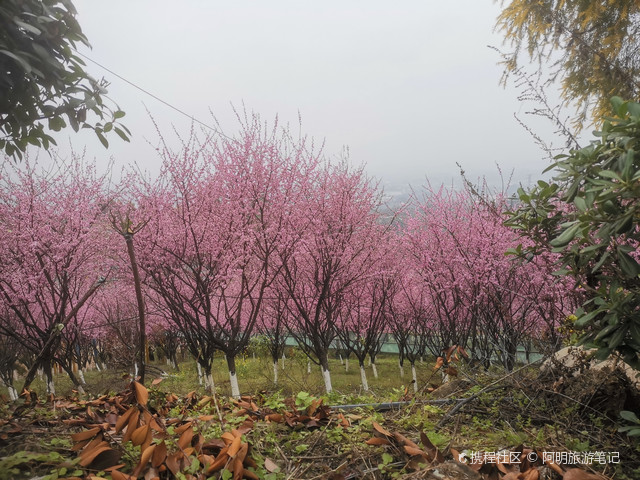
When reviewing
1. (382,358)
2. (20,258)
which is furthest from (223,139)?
(382,358)

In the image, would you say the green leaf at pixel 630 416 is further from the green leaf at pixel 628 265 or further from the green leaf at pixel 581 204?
the green leaf at pixel 581 204

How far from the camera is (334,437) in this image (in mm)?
2027

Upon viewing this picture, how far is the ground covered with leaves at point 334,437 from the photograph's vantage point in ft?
5.32

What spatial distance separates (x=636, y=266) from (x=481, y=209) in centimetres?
858

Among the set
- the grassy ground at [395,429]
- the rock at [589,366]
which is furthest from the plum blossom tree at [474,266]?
the grassy ground at [395,429]

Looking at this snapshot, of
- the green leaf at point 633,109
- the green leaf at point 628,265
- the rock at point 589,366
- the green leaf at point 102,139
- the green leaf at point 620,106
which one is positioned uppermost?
the green leaf at point 102,139

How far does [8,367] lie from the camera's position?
42.3 ft

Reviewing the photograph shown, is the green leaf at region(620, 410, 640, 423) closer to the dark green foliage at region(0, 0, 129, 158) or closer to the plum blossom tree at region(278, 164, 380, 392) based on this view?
the dark green foliage at region(0, 0, 129, 158)

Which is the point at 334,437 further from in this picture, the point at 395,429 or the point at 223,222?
the point at 223,222

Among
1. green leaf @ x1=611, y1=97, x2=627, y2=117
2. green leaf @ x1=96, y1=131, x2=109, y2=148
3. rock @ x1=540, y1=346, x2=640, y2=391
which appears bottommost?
rock @ x1=540, y1=346, x2=640, y2=391

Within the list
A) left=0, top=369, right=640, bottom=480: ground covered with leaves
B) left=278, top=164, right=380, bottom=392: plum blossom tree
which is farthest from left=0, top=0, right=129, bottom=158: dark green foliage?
left=278, top=164, right=380, bottom=392: plum blossom tree

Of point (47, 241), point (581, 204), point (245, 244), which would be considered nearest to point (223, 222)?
point (245, 244)

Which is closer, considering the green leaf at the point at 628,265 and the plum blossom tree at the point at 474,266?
the green leaf at the point at 628,265

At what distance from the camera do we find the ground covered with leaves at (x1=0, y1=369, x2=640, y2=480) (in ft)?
5.32
